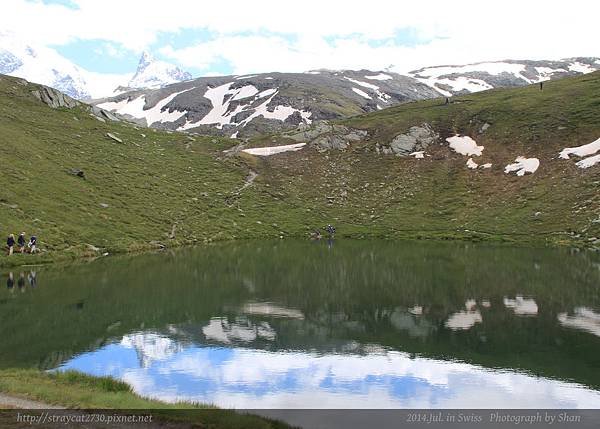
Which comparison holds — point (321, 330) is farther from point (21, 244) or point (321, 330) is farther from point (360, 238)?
point (360, 238)

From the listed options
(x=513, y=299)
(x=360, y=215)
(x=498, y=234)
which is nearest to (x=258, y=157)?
(x=360, y=215)

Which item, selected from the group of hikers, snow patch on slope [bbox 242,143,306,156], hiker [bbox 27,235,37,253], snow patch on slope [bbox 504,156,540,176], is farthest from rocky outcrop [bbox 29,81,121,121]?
snow patch on slope [bbox 504,156,540,176]

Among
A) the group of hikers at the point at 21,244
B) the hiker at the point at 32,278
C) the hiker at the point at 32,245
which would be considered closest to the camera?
the hiker at the point at 32,278

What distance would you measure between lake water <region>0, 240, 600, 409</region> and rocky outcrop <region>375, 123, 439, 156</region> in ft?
193

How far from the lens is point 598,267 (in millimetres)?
55250

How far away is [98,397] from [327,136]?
10788 centimetres

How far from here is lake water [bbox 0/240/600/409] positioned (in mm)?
23781

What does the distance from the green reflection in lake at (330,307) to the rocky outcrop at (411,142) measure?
55.3m

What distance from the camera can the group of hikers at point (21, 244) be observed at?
53.9m

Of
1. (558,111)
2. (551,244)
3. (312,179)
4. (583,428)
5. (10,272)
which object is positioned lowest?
(583,428)

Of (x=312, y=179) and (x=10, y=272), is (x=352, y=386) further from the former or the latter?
(x=312, y=179)

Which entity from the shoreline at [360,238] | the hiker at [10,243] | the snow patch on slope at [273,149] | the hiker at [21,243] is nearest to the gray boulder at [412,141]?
the snow patch on slope at [273,149]

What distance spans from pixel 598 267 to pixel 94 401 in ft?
171

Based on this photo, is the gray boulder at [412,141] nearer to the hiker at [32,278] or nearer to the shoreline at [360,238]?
the shoreline at [360,238]
